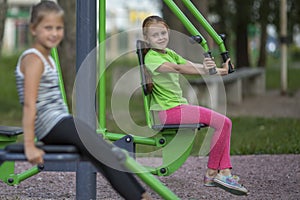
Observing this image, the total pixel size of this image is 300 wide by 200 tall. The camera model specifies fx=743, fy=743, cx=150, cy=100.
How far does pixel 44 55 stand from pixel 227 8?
48.2 feet

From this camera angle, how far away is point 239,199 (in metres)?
5.40

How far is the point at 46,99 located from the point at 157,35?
159 cm

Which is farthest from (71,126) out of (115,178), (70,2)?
(70,2)

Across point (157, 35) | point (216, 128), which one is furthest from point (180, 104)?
point (157, 35)

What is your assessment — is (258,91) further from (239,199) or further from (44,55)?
(44,55)

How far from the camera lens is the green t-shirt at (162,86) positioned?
523 cm

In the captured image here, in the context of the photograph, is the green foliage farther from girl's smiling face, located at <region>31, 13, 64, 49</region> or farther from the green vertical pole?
girl's smiling face, located at <region>31, 13, 64, 49</region>

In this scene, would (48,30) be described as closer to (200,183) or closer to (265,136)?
(200,183)

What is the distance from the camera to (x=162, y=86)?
17.3ft

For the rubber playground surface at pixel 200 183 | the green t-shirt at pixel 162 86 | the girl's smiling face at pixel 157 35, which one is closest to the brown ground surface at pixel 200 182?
the rubber playground surface at pixel 200 183

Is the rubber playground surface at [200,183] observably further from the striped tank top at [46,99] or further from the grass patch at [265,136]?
the striped tank top at [46,99]

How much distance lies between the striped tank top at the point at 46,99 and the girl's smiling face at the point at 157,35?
1485mm

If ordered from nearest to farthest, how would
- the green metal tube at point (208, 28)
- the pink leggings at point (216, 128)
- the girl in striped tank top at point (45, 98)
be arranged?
the girl in striped tank top at point (45, 98) < the green metal tube at point (208, 28) < the pink leggings at point (216, 128)

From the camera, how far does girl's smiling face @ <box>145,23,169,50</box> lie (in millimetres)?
5238
